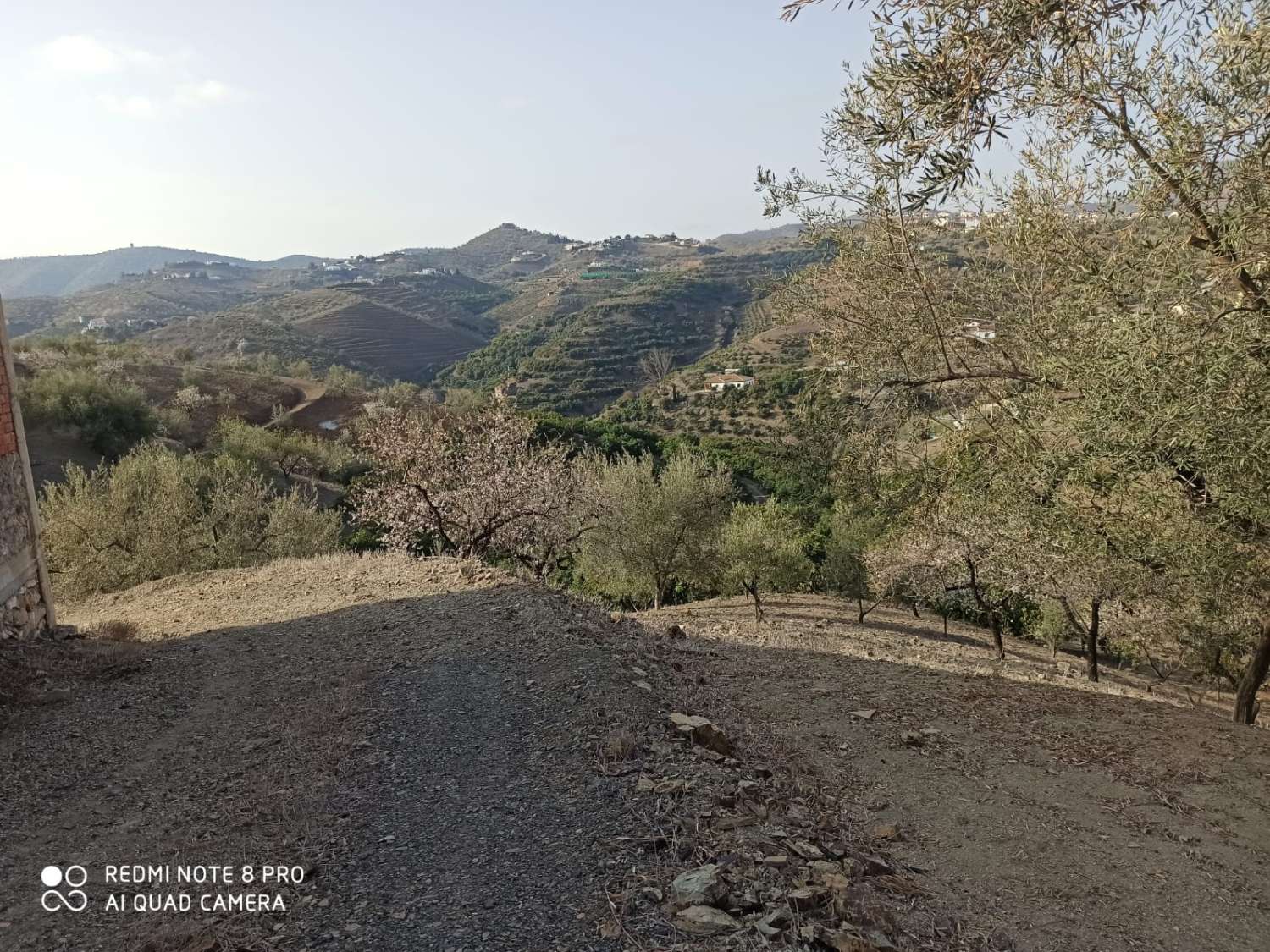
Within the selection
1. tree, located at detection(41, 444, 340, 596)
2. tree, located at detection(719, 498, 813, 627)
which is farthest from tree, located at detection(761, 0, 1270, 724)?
tree, located at detection(41, 444, 340, 596)

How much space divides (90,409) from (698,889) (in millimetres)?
41782

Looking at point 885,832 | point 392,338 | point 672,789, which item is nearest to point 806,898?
point 672,789

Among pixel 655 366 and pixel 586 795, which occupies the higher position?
pixel 655 366

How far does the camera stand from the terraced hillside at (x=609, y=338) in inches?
2933

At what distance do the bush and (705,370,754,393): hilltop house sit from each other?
125ft

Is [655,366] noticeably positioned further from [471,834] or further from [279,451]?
[471,834]

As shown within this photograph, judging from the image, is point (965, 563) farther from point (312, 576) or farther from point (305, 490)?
point (305, 490)

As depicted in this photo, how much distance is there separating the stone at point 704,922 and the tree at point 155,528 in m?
19.5

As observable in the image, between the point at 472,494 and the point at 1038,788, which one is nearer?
the point at 1038,788

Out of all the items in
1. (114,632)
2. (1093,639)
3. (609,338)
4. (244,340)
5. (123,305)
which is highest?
(123,305)

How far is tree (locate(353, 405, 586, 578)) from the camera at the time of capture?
16.0 metres

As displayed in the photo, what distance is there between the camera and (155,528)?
64.4 feet

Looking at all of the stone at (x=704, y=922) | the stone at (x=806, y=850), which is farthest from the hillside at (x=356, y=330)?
the stone at (x=704, y=922)

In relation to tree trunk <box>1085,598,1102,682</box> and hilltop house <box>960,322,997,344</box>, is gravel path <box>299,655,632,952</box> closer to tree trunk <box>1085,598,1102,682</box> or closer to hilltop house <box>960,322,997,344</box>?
hilltop house <box>960,322,997,344</box>
